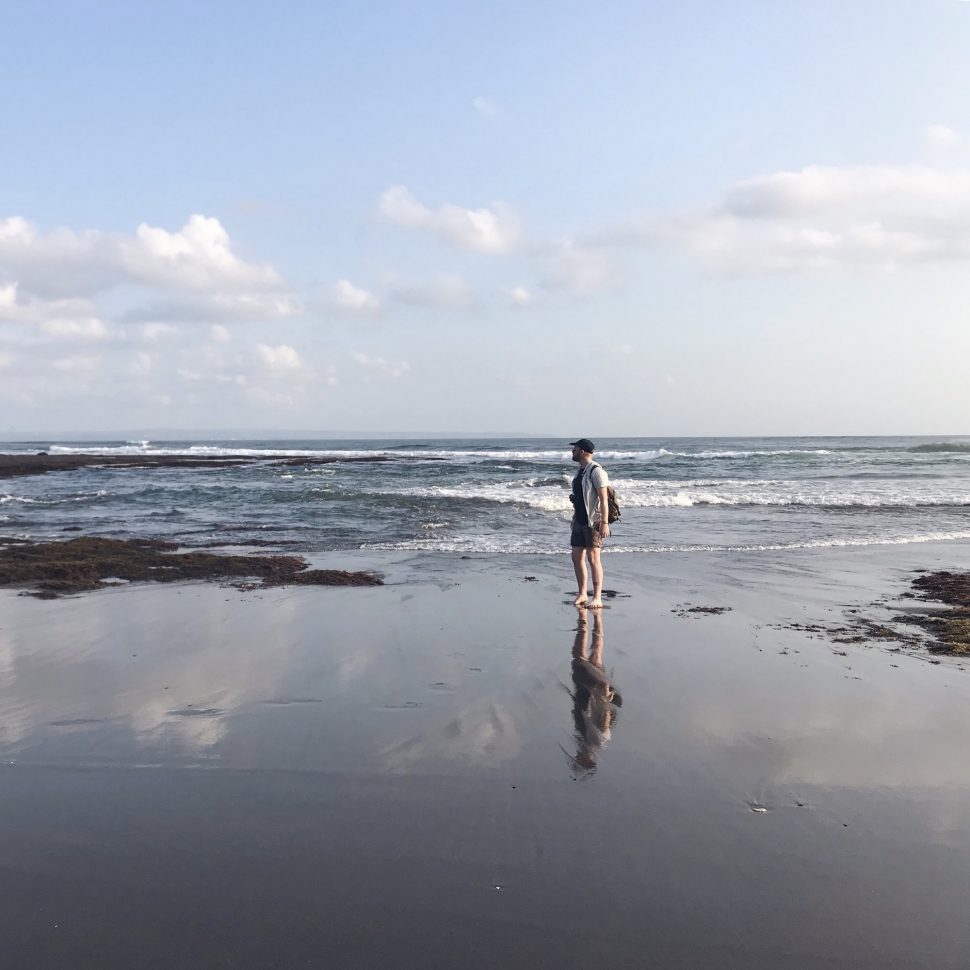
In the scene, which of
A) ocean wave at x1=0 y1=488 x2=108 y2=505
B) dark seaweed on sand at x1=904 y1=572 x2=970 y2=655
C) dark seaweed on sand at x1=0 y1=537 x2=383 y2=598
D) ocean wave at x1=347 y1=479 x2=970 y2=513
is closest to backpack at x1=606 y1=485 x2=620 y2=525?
dark seaweed on sand at x1=0 y1=537 x2=383 y2=598

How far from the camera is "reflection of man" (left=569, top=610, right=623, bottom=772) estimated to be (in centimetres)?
397

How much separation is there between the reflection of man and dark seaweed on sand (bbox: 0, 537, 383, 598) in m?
3.64

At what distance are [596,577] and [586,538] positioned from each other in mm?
466

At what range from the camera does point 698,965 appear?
234 cm

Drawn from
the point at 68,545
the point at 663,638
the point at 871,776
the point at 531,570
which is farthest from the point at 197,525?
the point at 871,776

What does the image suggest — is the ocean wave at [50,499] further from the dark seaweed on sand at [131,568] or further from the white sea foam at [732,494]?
the dark seaweed on sand at [131,568]

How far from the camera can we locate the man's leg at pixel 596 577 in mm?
7704

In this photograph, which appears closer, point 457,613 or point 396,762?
point 396,762

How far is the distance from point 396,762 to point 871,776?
89.1 inches

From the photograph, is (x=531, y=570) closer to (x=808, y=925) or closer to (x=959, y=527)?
(x=808, y=925)

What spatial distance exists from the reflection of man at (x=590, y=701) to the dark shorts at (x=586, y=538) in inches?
69.9

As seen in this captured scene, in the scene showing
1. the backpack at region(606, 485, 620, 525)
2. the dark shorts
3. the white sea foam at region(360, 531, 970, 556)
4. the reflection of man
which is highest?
the backpack at region(606, 485, 620, 525)

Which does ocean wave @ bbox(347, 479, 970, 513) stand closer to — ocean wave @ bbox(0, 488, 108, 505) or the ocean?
the ocean

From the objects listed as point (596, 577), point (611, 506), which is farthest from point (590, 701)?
point (611, 506)
